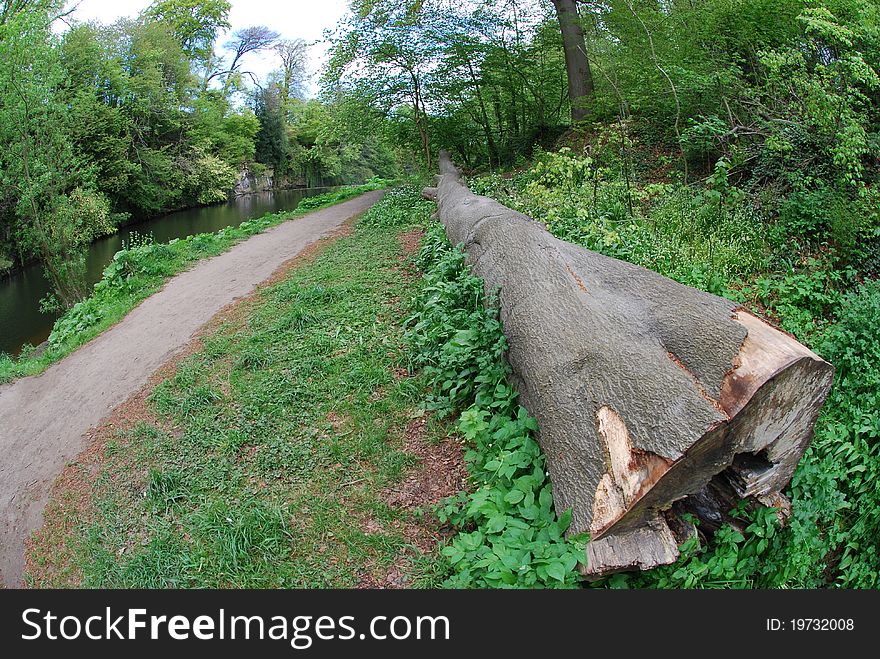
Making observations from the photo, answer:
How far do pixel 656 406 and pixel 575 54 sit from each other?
1134 cm

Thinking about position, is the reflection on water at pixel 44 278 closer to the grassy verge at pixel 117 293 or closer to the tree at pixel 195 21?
the grassy verge at pixel 117 293

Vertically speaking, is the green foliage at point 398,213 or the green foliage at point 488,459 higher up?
the green foliage at point 398,213

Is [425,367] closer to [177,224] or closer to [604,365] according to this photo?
[604,365]

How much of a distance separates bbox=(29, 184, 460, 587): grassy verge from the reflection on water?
7129 mm

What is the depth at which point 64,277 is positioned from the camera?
10898mm

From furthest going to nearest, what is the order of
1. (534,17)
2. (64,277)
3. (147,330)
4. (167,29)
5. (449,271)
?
1. (167,29)
2. (534,17)
3. (64,277)
4. (147,330)
5. (449,271)

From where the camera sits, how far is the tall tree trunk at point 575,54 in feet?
38.6

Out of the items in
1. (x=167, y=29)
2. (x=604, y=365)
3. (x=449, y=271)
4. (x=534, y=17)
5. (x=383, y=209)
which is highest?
(x=167, y=29)

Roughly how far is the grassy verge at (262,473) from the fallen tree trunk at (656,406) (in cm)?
86

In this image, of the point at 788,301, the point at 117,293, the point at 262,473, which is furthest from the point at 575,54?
the point at 262,473

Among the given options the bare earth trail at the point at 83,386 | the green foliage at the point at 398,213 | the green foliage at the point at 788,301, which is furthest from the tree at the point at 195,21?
the green foliage at the point at 788,301

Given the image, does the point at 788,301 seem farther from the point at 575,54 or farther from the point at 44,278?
the point at 44,278

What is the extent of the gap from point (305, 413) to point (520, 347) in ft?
5.46

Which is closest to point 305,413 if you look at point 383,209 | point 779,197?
point 779,197
